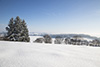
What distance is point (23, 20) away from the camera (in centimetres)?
1455

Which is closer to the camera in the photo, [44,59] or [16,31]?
[44,59]

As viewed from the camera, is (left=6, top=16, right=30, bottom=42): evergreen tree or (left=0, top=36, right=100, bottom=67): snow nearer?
(left=0, top=36, right=100, bottom=67): snow

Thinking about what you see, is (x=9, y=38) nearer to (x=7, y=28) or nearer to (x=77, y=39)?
(x=7, y=28)

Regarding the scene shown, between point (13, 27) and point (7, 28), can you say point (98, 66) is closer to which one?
point (13, 27)

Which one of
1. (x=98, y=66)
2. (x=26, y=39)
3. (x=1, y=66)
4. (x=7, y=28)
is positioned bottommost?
(x=26, y=39)

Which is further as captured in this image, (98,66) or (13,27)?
(13,27)

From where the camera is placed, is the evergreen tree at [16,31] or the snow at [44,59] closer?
the snow at [44,59]

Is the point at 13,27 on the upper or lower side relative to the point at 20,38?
upper

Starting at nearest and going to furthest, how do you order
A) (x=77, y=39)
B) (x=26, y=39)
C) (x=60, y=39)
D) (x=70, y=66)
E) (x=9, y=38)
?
(x=70, y=66)
(x=9, y=38)
(x=26, y=39)
(x=77, y=39)
(x=60, y=39)

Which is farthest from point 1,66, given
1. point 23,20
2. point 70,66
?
point 23,20

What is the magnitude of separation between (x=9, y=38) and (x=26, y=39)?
11.5 feet

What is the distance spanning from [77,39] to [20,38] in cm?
2281

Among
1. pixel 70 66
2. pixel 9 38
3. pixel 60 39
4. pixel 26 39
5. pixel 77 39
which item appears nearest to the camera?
pixel 70 66

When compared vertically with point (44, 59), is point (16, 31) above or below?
above
